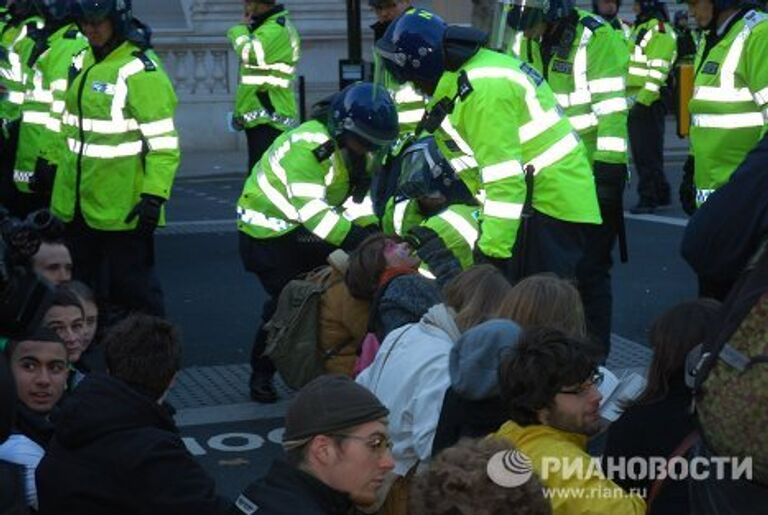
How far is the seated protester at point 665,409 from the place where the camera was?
4.48 m

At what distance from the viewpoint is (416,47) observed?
680 centimetres

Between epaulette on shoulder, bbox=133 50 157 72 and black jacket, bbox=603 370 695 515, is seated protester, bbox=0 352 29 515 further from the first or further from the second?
epaulette on shoulder, bbox=133 50 157 72

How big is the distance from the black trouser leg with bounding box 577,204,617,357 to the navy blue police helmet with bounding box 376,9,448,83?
1972 mm

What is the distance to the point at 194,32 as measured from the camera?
2289cm

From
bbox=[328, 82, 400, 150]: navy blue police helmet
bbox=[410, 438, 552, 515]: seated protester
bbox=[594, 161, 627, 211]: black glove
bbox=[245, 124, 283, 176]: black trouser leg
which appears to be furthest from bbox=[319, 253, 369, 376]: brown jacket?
bbox=[245, 124, 283, 176]: black trouser leg

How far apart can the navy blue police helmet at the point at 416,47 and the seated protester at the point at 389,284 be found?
0.73 metres

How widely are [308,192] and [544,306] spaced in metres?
2.87

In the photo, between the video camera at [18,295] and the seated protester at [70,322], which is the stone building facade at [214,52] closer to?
the seated protester at [70,322]

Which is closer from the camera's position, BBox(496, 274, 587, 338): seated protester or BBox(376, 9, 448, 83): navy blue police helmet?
BBox(496, 274, 587, 338): seated protester

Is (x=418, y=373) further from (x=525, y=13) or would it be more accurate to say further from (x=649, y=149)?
(x=649, y=149)

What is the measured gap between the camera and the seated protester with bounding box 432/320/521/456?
15.1ft

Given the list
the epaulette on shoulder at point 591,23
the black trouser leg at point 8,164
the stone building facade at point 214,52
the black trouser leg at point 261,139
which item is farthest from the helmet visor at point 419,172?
the stone building facade at point 214,52

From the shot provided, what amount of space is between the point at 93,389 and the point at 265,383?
3.56 metres

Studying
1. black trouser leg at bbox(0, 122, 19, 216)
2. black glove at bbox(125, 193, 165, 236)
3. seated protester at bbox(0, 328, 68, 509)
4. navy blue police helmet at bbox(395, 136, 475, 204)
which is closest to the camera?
seated protester at bbox(0, 328, 68, 509)
